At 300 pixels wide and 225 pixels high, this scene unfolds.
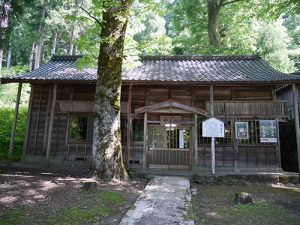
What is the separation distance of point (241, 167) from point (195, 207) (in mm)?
7031

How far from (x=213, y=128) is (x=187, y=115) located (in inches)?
95.0

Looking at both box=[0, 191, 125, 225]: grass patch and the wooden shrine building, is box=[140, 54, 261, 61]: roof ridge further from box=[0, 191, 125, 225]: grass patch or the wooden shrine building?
box=[0, 191, 125, 225]: grass patch

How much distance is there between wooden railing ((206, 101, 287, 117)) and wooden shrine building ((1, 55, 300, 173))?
44 mm

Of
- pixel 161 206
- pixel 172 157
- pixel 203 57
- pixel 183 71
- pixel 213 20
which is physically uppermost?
pixel 213 20

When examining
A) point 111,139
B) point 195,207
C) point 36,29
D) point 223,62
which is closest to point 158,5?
point 111,139

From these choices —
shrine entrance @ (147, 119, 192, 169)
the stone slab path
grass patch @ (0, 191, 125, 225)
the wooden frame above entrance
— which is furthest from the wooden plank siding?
grass patch @ (0, 191, 125, 225)

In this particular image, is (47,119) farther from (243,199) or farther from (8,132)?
(243,199)

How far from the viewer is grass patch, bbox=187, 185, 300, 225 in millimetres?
6578

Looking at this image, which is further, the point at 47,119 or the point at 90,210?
the point at 47,119

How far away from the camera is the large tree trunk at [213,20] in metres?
22.8

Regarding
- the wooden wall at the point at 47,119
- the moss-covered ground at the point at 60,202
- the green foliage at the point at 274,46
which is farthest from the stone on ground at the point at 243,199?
the green foliage at the point at 274,46

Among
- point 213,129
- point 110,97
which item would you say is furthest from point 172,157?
point 110,97

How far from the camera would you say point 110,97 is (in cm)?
963

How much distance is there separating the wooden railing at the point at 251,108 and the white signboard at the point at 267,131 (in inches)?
15.5
